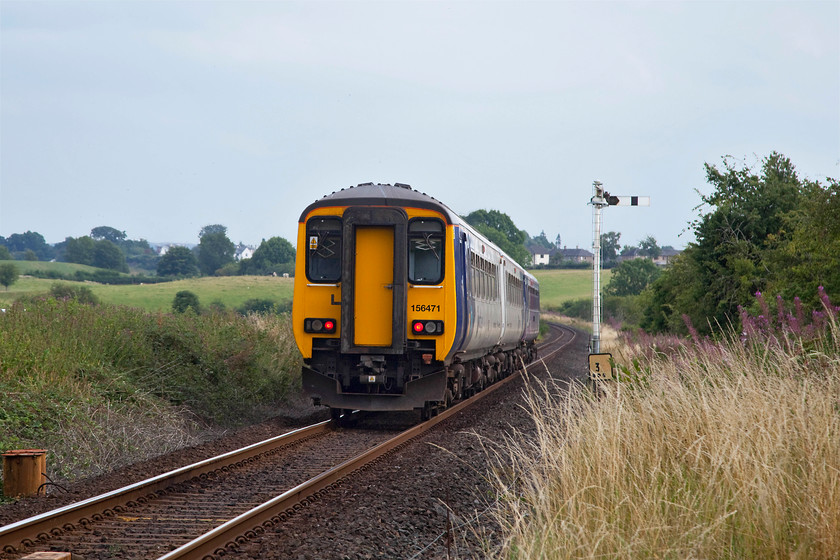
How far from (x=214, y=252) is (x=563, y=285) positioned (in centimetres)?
4711

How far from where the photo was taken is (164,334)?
1417cm

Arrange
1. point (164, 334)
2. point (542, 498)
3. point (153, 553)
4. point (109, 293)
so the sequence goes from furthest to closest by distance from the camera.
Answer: point (109, 293)
point (164, 334)
point (153, 553)
point (542, 498)

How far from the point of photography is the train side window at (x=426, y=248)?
12.4 m

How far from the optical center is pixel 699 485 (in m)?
5.28

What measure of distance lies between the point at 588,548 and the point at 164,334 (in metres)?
11.2

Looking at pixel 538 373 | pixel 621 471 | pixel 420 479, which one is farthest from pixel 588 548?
pixel 538 373

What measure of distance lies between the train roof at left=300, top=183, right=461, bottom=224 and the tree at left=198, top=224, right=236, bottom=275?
10071cm

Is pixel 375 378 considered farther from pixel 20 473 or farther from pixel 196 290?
pixel 196 290

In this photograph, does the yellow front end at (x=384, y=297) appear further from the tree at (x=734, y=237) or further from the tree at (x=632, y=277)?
the tree at (x=632, y=277)

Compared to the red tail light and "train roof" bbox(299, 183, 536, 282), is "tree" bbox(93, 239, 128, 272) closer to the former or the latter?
"train roof" bbox(299, 183, 536, 282)

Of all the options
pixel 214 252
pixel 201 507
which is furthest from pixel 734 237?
pixel 214 252

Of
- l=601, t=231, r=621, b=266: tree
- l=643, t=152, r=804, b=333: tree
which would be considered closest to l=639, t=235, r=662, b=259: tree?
l=601, t=231, r=621, b=266: tree

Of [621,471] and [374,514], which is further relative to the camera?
[374,514]

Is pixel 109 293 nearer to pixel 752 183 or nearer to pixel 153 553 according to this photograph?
pixel 752 183
